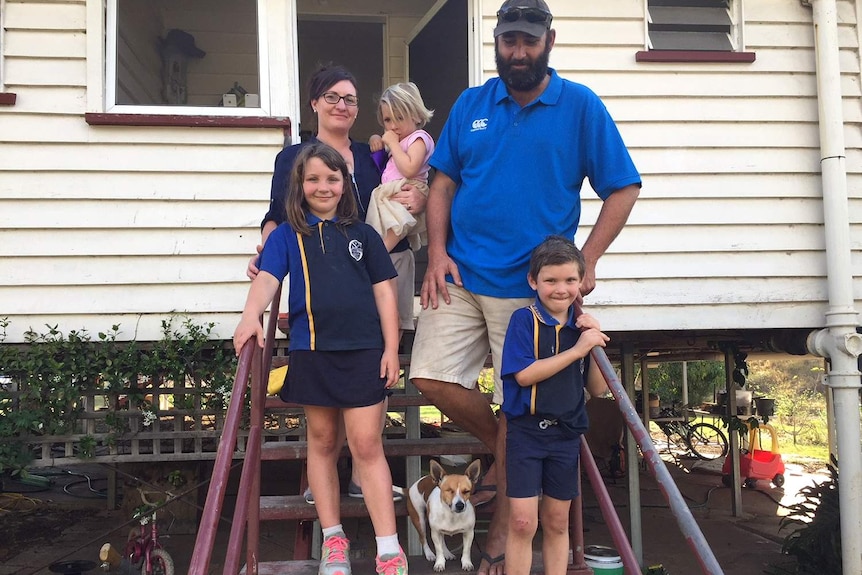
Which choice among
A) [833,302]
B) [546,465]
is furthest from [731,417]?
[546,465]

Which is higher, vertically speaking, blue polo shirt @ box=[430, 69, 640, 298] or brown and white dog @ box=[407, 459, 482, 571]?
blue polo shirt @ box=[430, 69, 640, 298]

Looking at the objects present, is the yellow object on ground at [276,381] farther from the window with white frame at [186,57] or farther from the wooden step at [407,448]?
the window with white frame at [186,57]

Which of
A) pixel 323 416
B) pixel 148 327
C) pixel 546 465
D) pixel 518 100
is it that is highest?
pixel 518 100

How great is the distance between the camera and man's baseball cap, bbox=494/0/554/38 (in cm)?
232

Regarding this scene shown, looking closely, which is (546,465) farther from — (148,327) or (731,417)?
(731,417)

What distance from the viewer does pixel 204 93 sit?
5367mm

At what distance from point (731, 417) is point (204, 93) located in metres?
5.94

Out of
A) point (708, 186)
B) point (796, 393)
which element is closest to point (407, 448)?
point (708, 186)

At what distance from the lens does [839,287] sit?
458 centimetres

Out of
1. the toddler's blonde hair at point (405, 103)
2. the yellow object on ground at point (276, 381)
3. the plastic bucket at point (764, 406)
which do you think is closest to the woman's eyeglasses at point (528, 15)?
the toddler's blonde hair at point (405, 103)

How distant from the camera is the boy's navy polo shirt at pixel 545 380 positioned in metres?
2.19

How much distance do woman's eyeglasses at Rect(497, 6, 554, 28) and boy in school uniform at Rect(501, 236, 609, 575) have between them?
728 mm

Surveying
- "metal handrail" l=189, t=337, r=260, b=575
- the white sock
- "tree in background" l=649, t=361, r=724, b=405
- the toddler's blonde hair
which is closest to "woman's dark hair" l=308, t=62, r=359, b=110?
the toddler's blonde hair

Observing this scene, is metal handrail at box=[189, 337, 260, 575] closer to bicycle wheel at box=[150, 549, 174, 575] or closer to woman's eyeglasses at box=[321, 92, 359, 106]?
woman's eyeglasses at box=[321, 92, 359, 106]
